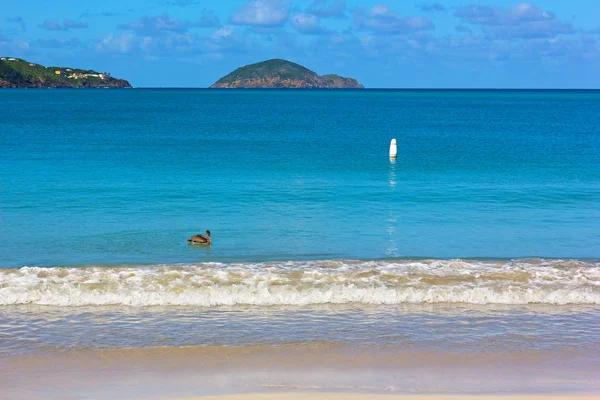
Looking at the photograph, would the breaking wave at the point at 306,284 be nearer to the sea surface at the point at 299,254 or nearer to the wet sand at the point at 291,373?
the sea surface at the point at 299,254

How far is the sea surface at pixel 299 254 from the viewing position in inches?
489

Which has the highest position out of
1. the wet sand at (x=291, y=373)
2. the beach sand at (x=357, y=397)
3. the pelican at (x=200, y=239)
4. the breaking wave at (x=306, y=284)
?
the pelican at (x=200, y=239)

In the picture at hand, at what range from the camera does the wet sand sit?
9664 mm

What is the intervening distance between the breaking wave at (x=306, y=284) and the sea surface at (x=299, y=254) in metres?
0.05

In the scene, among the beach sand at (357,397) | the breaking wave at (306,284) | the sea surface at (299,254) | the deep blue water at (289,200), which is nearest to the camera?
the beach sand at (357,397)

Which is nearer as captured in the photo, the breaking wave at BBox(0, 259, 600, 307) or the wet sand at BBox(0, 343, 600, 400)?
the wet sand at BBox(0, 343, 600, 400)

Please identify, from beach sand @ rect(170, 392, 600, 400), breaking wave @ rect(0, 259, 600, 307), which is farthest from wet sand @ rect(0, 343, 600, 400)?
breaking wave @ rect(0, 259, 600, 307)

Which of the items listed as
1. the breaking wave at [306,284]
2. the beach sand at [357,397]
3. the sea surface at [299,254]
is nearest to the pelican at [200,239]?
the sea surface at [299,254]

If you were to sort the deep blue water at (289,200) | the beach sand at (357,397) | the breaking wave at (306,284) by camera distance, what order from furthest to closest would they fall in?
the deep blue water at (289,200) → the breaking wave at (306,284) → the beach sand at (357,397)

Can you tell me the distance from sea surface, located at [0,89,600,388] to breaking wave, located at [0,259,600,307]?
0.05 meters

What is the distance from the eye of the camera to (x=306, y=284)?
15.4m

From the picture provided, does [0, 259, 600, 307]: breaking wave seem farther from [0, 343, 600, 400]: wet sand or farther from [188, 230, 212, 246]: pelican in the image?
[0, 343, 600, 400]: wet sand

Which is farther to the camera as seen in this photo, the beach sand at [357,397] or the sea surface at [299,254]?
the sea surface at [299,254]

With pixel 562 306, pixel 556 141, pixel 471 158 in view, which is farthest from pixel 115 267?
pixel 556 141
